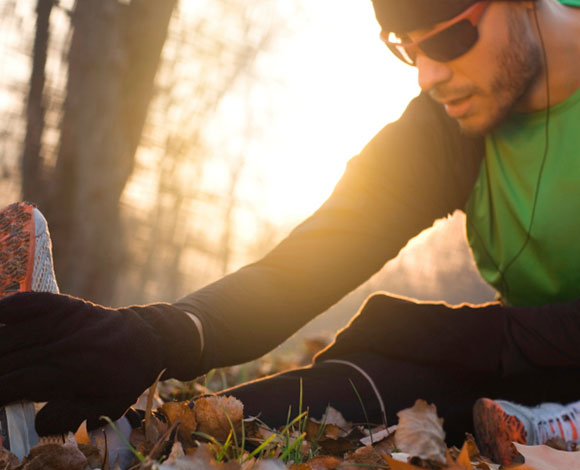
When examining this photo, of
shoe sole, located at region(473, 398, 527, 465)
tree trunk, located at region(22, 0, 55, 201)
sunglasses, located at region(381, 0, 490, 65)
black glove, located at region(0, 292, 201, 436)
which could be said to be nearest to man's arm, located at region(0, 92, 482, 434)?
black glove, located at region(0, 292, 201, 436)

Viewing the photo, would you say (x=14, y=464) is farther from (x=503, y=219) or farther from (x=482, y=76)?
(x=482, y=76)

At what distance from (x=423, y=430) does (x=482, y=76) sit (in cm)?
137

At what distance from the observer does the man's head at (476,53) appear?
223 centimetres

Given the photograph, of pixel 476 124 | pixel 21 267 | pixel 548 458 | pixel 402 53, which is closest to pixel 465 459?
pixel 548 458

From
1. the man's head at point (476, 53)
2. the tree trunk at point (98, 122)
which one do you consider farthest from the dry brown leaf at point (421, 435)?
the tree trunk at point (98, 122)

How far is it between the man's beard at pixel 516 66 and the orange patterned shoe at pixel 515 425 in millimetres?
1131

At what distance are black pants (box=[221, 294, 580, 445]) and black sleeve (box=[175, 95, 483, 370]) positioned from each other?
0.17m

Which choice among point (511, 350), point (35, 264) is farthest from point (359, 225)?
point (35, 264)

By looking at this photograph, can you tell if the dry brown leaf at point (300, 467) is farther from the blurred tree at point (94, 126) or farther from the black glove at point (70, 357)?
the blurred tree at point (94, 126)

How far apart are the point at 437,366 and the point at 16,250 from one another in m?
1.33

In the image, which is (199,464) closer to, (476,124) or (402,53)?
(476,124)

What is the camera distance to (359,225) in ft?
7.39

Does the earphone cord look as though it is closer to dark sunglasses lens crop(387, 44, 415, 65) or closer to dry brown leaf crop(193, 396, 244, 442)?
dark sunglasses lens crop(387, 44, 415, 65)

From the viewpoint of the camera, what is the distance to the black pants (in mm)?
1800
